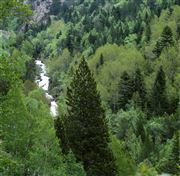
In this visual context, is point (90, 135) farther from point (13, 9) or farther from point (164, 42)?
point (164, 42)

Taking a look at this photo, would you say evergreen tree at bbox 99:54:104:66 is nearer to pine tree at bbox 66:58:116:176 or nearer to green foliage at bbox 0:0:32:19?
pine tree at bbox 66:58:116:176

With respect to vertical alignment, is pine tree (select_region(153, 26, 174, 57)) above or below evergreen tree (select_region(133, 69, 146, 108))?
above

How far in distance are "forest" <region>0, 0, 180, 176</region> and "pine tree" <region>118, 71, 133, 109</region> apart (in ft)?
0.64

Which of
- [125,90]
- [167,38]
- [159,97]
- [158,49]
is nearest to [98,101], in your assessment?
[159,97]

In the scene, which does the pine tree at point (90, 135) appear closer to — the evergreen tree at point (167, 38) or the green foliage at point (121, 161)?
the green foliage at point (121, 161)

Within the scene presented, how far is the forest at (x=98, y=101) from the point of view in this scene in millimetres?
19091

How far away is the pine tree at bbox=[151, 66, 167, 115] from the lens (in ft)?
279

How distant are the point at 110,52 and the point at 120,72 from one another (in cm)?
1754

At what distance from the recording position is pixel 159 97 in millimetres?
86375

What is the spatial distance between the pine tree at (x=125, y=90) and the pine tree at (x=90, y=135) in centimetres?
5182

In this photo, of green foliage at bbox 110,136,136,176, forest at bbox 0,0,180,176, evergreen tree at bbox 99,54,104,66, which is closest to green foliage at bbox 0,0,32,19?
forest at bbox 0,0,180,176

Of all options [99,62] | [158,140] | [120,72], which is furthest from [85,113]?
[99,62]

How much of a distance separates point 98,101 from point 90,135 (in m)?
3.13

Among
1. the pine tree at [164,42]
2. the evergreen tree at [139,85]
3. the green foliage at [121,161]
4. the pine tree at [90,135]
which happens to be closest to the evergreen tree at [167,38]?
the pine tree at [164,42]
